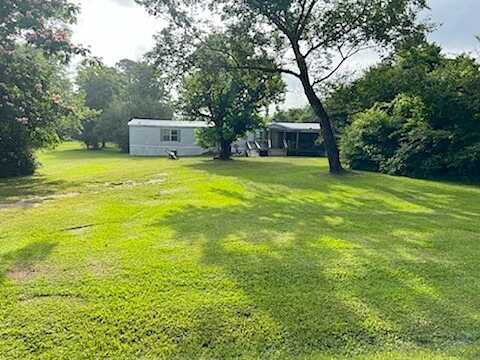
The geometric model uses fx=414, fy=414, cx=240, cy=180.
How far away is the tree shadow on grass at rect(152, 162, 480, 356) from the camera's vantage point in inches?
123

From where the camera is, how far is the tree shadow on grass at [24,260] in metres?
4.18

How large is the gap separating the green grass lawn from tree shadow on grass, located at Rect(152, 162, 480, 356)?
0.02 m

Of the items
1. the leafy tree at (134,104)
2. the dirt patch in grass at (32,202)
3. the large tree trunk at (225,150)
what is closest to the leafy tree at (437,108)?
the large tree trunk at (225,150)

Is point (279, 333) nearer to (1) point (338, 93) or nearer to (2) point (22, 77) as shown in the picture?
(2) point (22, 77)

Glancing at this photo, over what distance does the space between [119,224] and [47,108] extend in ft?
29.9

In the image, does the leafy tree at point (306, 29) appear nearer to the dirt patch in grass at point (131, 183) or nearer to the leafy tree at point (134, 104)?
the dirt patch in grass at point (131, 183)

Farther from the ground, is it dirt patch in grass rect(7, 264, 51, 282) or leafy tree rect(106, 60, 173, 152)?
leafy tree rect(106, 60, 173, 152)

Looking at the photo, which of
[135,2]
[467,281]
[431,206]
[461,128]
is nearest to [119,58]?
[135,2]

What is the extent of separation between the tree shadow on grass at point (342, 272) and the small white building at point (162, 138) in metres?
24.8

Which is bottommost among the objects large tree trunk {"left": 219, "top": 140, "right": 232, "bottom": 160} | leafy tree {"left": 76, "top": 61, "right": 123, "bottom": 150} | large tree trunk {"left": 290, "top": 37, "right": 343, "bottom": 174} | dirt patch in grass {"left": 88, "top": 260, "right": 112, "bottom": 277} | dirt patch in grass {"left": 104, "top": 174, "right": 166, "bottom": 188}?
dirt patch in grass {"left": 104, "top": 174, "right": 166, "bottom": 188}

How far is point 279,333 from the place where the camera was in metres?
3.12

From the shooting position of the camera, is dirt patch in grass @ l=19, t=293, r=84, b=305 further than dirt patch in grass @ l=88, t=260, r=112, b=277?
No

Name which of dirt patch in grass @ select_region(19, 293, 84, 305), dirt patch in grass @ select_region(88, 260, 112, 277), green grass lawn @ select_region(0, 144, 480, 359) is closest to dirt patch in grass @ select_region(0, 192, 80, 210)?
green grass lawn @ select_region(0, 144, 480, 359)

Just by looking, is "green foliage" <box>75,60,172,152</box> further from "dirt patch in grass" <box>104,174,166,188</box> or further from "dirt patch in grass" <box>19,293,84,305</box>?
"dirt patch in grass" <box>19,293,84,305</box>
